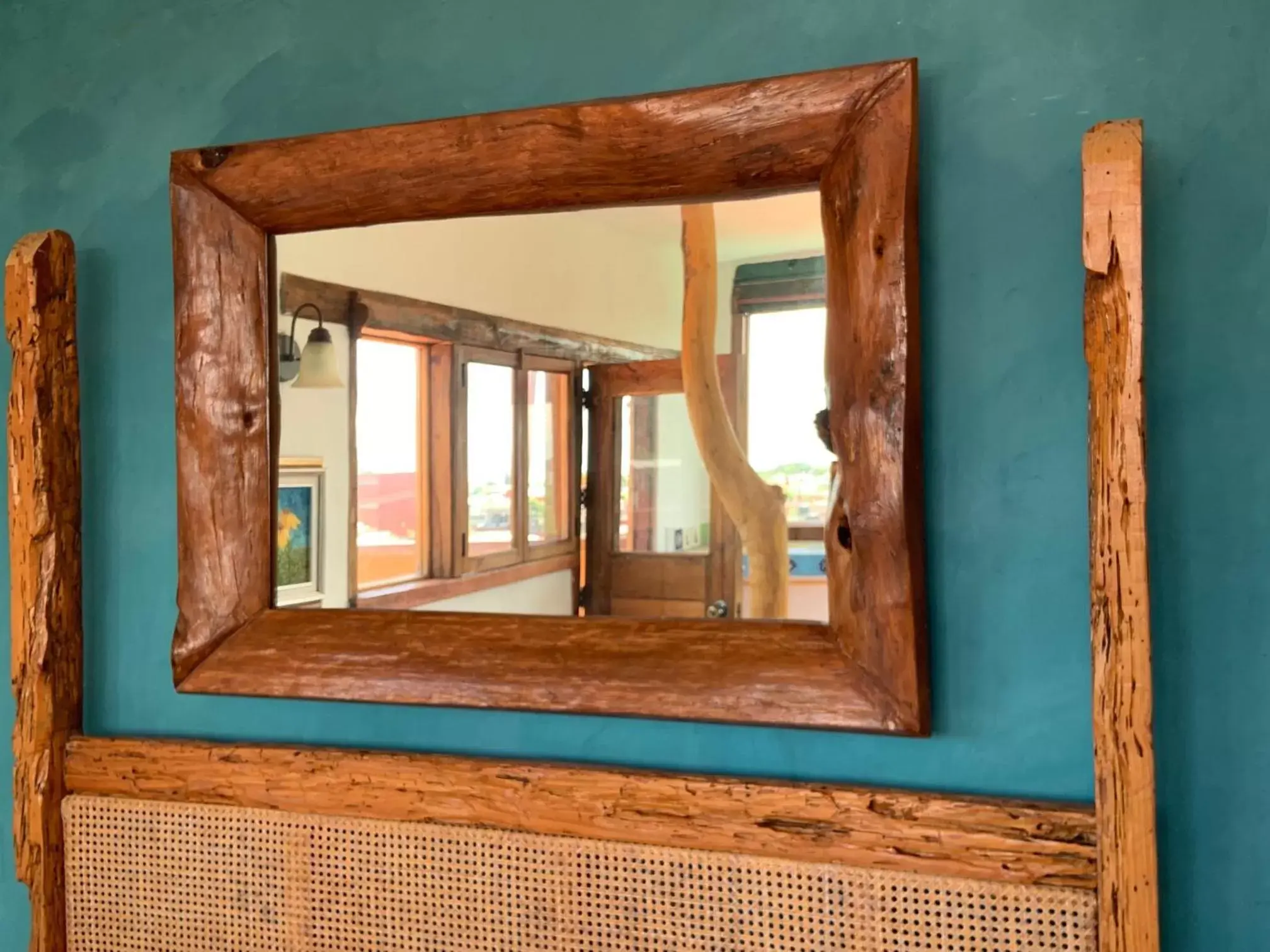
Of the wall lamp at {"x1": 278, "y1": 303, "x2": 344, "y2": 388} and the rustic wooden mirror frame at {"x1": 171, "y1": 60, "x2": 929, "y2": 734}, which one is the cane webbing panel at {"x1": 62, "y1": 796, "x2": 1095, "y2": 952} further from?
the wall lamp at {"x1": 278, "y1": 303, "x2": 344, "y2": 388}

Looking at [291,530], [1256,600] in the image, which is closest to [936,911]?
[1256,600]

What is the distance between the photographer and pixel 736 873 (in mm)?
1047

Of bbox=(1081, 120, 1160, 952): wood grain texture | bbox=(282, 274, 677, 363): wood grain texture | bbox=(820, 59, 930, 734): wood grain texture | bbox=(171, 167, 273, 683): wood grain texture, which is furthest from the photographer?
bbox=(171, 167, 273, 683): wood grain texture

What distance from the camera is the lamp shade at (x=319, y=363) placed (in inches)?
47.4

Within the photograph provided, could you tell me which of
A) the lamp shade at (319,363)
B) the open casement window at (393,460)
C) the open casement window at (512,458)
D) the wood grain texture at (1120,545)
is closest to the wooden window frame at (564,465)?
the open casement window at (512,458)

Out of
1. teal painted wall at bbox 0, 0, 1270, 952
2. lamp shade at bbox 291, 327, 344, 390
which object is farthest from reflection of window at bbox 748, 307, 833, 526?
lamp shade at bbox 291, 327, 344, 390

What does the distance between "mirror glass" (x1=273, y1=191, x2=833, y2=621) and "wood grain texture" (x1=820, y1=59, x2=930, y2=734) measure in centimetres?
4

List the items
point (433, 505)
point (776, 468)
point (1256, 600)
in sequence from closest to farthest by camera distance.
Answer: point (1256, 600), point (776, 468), point (433, 505)

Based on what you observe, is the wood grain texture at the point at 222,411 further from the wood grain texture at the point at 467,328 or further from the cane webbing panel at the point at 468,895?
the cane webbing panel at the point at 468,895

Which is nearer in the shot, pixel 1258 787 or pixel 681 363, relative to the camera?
pixel 1258 787

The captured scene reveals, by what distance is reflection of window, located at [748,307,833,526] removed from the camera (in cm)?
105

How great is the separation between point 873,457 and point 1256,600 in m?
0.37

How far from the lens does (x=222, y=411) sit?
1.22 m

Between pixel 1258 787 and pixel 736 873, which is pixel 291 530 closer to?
pixel 736 873
